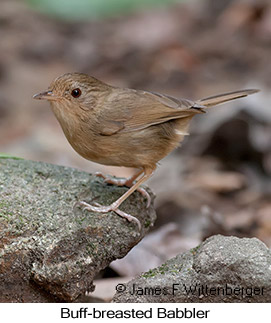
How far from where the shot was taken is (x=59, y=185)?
4.18 m

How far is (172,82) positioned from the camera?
10.5 metres

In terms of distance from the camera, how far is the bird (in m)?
4.38

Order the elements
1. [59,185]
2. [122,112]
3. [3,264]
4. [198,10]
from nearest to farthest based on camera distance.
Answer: [3,264] < [59,185] < [122,112] < [198,10]

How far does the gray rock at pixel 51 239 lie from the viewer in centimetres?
360

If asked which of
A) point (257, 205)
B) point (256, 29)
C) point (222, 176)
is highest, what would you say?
point (256, 29)

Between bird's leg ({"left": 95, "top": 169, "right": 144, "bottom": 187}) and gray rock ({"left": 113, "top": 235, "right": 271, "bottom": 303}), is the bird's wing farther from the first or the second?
gray rock ({"left": 113, "top": 235, "right": 271, "bottom": 303})

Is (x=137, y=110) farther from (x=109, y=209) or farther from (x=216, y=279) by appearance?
(x=216, y=279)

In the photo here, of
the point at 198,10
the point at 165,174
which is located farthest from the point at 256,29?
the point at 165,174

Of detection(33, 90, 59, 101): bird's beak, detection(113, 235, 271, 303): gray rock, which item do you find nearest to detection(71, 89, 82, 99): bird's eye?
detection(33, 90, 59, 101): bird's beak

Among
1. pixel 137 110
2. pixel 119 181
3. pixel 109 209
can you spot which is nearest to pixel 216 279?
pixel 109 209

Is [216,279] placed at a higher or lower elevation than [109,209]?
lower

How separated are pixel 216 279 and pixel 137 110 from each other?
1545 millimetres
